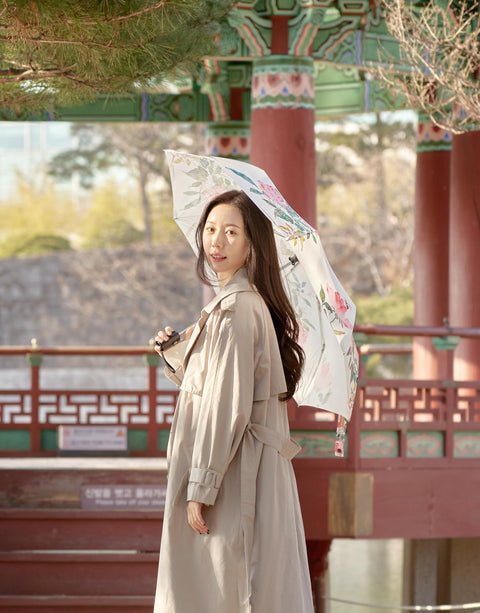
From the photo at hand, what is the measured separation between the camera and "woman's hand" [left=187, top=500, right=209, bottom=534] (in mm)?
2828

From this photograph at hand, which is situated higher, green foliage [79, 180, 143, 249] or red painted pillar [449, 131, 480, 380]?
green foliage [79, 180, 143, 249]

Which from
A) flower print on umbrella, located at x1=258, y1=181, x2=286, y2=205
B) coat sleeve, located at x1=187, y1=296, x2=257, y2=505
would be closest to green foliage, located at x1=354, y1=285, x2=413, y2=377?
flower print on umbrella, located at x1=258, y1=181, x2=286, y2=205

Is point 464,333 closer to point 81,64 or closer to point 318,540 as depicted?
point 318,540

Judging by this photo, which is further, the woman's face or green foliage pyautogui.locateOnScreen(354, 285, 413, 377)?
green foliage pyautogui.locateOnScreen(354, 285, 413, 377)

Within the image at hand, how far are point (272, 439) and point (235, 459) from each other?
124 millimetres

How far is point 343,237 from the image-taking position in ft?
65.6

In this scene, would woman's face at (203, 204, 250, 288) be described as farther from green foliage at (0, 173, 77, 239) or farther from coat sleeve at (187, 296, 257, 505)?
green foliage at (0, 173, 77, 239)

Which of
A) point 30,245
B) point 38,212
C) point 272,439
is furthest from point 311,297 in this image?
point 38,212

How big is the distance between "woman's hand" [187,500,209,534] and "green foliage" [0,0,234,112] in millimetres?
1808

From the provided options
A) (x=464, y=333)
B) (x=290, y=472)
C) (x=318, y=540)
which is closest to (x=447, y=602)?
(x=318, y=540)

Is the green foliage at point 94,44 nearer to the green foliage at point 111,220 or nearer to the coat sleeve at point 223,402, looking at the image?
the coat sleeve at point 223,402

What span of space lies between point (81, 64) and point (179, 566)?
209 centimetres

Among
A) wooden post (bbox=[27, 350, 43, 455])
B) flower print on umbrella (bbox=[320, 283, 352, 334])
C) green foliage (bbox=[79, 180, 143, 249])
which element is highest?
green foliage (bbox=[79, 180, 143, 249])

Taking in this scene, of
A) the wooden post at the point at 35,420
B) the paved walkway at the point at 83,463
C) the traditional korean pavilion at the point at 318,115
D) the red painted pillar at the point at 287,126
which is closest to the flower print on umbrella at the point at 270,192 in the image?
the traditional korean pavilion at the point at 318,115
